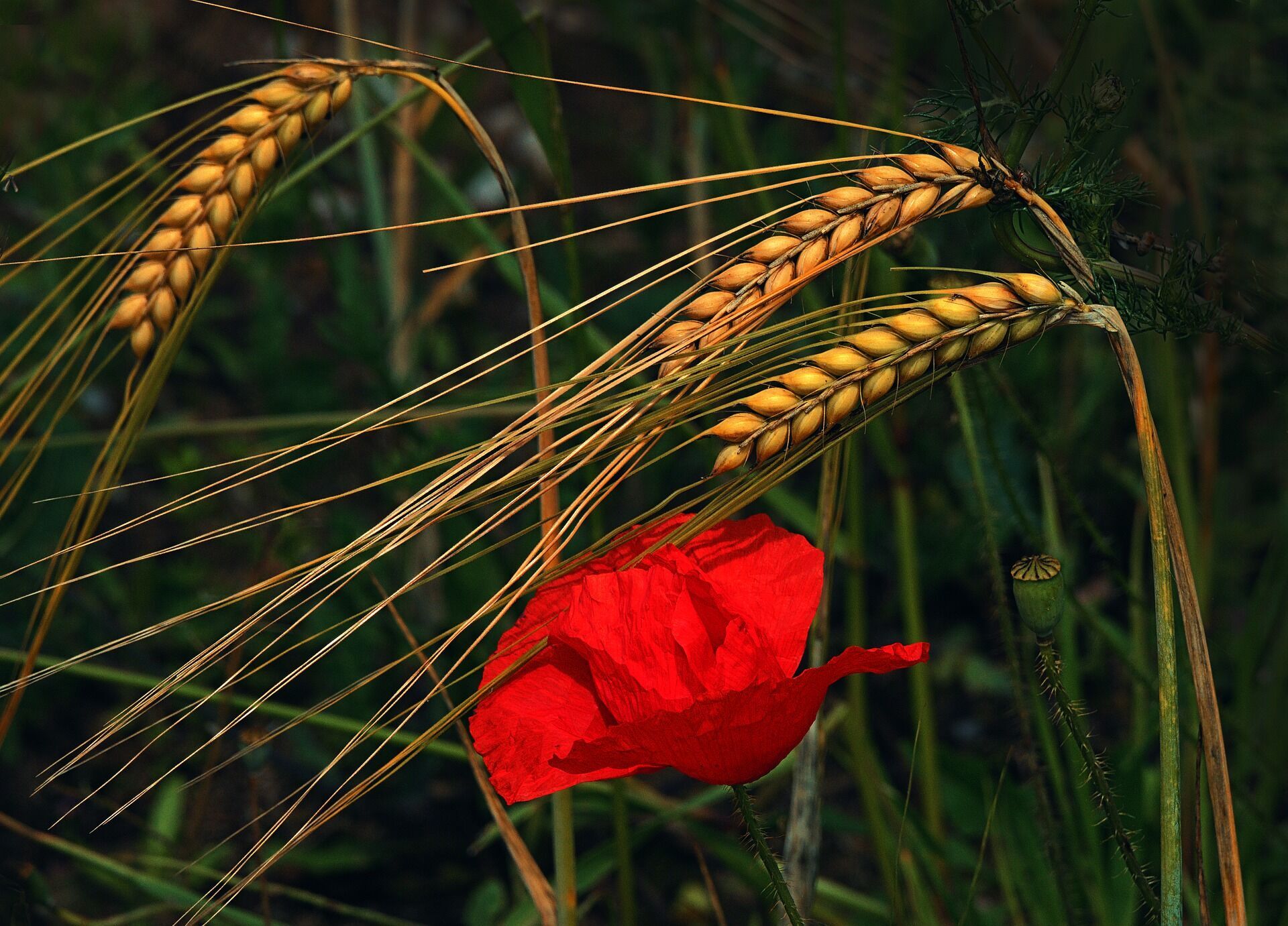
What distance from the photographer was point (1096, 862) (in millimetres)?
705

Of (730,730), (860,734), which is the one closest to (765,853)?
(730,730)

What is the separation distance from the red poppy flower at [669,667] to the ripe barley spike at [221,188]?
224 mm

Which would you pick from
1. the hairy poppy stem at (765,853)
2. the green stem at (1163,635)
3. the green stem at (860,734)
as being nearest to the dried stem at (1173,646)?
the green stem at (1163,635)

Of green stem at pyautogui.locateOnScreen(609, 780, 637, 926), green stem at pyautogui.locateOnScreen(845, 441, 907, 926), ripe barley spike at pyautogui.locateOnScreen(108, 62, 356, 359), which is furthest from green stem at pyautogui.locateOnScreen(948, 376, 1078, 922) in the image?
ripe barley spike at pyautogui.locateOnScreen(108, 62, 356, 359)

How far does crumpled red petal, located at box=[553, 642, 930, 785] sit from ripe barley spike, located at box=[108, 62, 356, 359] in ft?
0.94

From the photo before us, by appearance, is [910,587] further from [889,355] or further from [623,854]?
[889,355]

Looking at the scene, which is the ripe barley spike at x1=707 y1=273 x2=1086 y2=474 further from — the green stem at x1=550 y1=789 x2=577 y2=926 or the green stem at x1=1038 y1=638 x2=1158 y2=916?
the green stem at x1=550 y1=789 x2=577 y2=926

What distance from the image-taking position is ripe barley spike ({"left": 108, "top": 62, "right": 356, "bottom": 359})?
52 cm

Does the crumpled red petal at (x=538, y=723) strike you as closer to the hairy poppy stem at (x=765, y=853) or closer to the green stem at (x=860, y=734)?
the hairy poppy stem at (x=765, y=853)

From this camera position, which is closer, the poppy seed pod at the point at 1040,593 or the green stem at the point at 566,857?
the poppy seed pod at the point at 1040,593

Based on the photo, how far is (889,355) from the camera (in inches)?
15.9

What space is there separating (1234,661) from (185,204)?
0.86 m

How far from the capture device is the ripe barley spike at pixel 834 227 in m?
0.42

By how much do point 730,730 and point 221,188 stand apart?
342 mm
